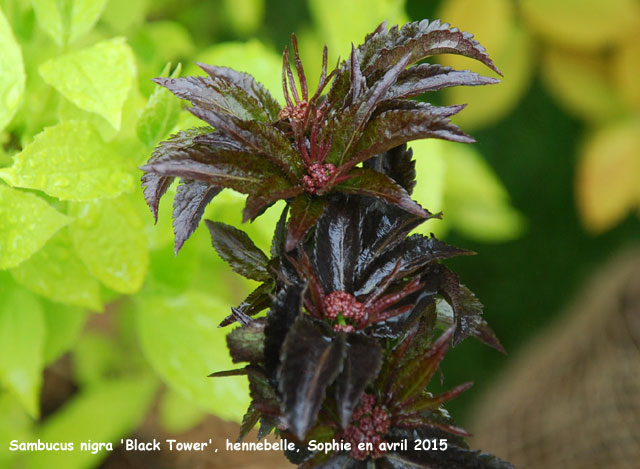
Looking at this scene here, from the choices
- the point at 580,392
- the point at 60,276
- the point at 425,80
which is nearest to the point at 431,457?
the point at 425,80

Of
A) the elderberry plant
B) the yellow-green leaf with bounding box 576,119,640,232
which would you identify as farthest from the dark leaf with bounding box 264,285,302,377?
the yellow-green leaf with bounding box 576,119,640,232

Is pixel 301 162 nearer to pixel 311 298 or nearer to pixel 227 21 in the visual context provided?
pixel 311 298

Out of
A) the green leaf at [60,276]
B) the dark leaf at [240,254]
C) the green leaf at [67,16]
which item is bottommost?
the green leaf at [60,276]

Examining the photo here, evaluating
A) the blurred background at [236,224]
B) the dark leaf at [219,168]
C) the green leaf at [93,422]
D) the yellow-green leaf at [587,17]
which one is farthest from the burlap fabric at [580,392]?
the dark leaf at [219,168]

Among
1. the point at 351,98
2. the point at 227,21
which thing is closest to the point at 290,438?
→ the point at 351,98

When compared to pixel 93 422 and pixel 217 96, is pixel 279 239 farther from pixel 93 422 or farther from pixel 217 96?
pixel 93 422

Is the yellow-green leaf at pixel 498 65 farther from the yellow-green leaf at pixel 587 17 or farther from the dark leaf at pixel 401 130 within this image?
the dark leaf at pixel 401 130
